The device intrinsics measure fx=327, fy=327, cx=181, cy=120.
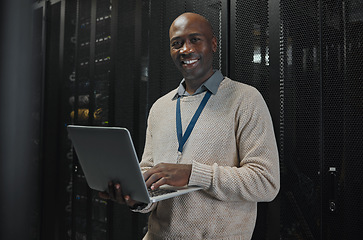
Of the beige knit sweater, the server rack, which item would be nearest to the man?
the beige knit sweater

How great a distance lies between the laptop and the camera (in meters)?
0.87

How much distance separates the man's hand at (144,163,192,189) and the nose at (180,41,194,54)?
1.59 ft

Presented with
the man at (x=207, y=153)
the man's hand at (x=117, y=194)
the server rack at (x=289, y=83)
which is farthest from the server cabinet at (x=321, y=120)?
the man's hand at (x=117, y=194)

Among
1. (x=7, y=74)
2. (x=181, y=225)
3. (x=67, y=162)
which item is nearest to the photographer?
(x=7, y=74)

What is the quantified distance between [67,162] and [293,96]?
2106mm

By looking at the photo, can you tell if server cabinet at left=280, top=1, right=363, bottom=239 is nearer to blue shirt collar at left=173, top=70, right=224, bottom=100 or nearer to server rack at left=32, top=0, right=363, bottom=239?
server rack at left=32, top=0, right=363, bottom=239

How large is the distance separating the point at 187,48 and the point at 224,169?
509 millimetres

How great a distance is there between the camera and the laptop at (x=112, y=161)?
0.87 m

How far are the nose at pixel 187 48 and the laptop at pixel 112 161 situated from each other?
20.5 inches

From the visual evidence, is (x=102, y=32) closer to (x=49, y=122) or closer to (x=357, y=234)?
(x=49, y=122)

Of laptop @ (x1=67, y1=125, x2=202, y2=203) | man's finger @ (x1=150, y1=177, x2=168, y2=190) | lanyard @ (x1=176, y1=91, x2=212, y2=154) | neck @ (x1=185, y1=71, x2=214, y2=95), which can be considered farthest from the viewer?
neck @ (x1=185, y1=71, x2=214, y2=95)

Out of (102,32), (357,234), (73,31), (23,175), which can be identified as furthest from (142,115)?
(23,175)

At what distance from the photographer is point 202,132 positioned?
1.22 meters

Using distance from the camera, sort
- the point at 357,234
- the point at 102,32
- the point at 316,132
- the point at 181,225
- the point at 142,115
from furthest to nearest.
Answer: the point at 102,32, the point at 142,115, the point at 316,132, the point at 357,234, the point at 181,225
